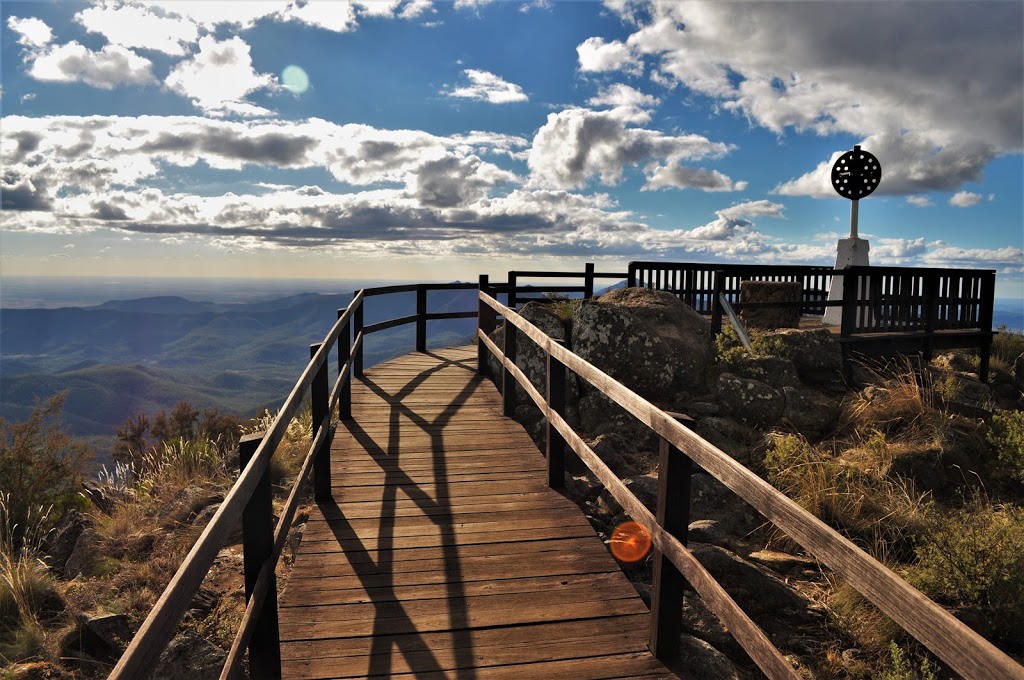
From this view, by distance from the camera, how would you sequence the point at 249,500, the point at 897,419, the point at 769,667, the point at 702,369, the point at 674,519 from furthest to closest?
the point at 702,369
the point at 897,419
the point at 674,519
the point at 249,500
the point at 769,667

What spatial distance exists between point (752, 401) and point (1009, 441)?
8.83 ft

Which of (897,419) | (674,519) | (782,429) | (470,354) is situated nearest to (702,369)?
(782,429)

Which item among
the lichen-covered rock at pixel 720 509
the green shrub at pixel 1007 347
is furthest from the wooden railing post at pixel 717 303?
the green shrub at pixel 1007 347

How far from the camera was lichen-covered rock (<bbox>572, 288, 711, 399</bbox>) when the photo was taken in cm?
898

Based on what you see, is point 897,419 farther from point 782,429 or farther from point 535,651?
point 535,651

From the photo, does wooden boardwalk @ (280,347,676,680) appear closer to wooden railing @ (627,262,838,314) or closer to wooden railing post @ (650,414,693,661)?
wooden railing post @ (650,414,693,661)

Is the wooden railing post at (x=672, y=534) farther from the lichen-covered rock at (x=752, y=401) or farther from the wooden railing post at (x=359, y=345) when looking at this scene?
the wooden railing post at (x=359, y=345)

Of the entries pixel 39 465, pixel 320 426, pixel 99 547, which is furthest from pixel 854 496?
pixel 39 465

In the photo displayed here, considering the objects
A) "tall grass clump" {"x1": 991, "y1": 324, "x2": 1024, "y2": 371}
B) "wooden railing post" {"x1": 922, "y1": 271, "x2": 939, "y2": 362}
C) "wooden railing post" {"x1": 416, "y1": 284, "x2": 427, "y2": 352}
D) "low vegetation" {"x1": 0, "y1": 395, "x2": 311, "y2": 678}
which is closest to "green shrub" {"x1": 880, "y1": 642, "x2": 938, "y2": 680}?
"low vegetation" {"x1": 0, "y1": 395, "x2": 311, "y2": 678}

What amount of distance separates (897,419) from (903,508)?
257 cm

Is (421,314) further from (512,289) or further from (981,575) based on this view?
(981,575)

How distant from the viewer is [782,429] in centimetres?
826

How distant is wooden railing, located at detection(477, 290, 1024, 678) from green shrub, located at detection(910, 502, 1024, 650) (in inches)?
100

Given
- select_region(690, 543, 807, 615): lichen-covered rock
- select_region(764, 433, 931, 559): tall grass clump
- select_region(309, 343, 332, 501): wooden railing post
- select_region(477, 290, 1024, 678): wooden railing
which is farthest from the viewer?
select_region(764, 433, 931, 559): tall grass clump
